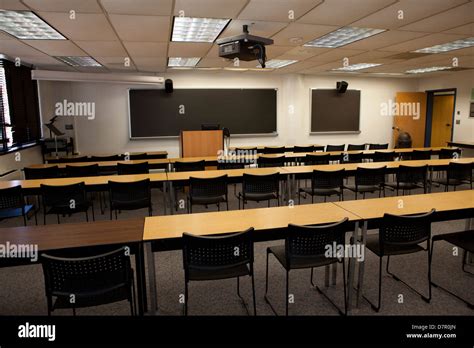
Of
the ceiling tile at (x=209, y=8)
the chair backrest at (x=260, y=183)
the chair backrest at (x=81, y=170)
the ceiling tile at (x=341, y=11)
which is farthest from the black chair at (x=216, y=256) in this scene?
the chair backrest at (x=81, y=170)

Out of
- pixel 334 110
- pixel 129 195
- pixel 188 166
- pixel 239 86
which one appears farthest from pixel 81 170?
pixel 334 110

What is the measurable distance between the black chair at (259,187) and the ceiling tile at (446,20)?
2800 mm

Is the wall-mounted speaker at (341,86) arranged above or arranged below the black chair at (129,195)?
above

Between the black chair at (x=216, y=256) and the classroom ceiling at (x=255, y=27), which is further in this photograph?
the classroom ceiling at (x=255, y=27)

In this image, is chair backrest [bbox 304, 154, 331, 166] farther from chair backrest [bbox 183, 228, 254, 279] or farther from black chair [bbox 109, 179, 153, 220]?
chair backrest [bbox 183, 228, 254, 279]

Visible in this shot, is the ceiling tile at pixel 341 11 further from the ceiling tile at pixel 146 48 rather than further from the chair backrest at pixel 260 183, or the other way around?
the ceiling tile at pixel 146 48

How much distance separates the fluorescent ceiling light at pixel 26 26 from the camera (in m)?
3.88

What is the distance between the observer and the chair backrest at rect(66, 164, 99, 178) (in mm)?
5324

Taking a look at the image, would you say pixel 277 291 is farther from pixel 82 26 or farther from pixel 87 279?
pixel 82 26

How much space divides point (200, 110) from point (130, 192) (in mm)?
5360

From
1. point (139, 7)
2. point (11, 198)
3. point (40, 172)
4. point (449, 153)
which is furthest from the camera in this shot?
point (449, 153)

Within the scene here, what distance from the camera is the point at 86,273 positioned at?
2088mm
